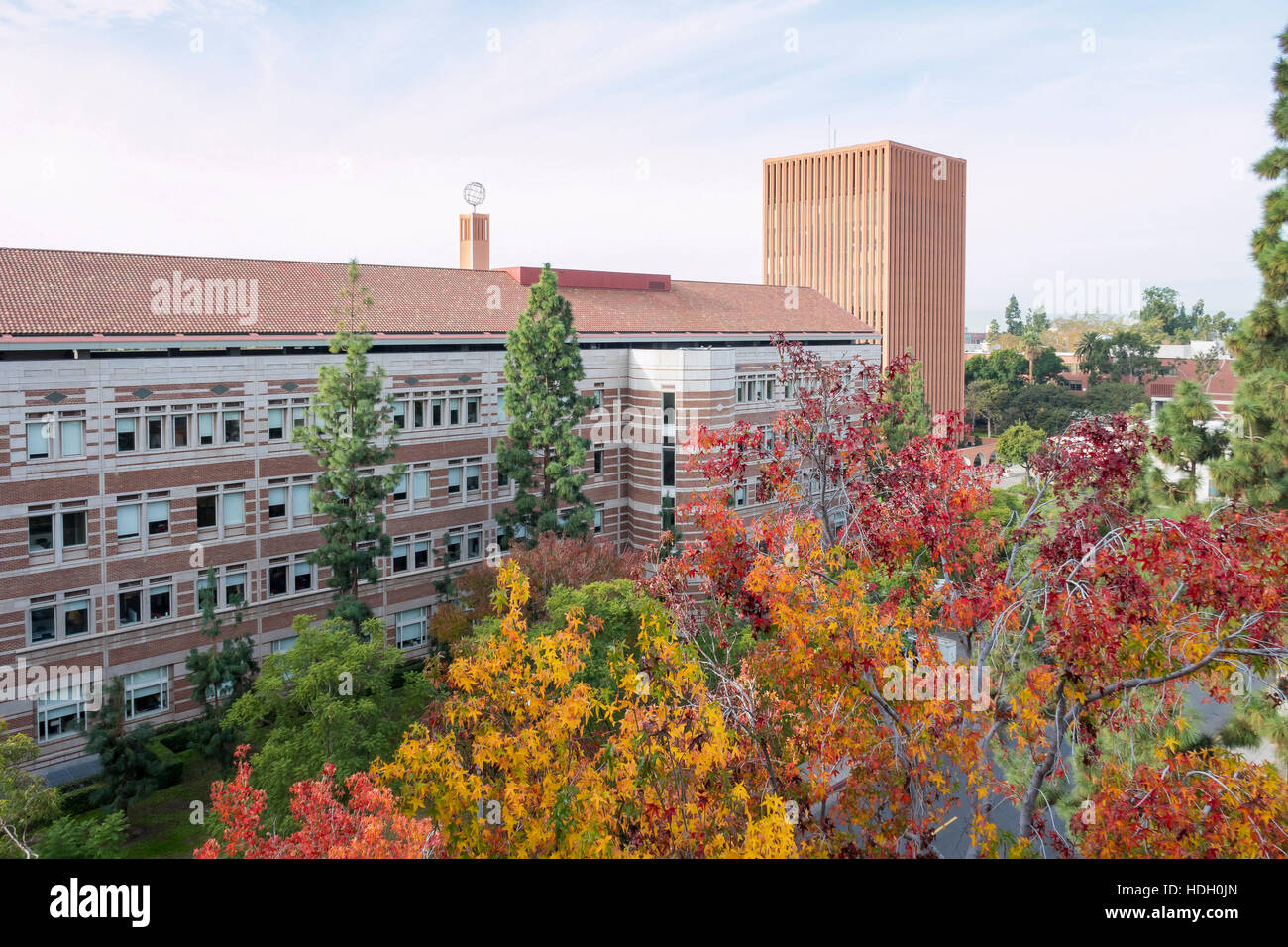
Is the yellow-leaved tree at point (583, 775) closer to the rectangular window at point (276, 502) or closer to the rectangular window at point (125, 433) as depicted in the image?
the rectangular window at point (125, 433)

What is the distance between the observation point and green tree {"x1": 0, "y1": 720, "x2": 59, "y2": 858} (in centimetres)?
1496

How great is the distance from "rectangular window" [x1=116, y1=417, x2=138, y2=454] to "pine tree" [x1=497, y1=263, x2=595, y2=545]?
1091 centimetres

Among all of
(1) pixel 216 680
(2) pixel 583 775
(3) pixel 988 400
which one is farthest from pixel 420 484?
(3) pixel 988 400

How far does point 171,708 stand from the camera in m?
28.5

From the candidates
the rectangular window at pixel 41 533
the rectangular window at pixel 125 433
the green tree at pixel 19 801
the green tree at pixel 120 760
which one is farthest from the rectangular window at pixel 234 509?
the green tree at pixel 19 801

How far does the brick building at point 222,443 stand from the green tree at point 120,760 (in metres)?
1.97

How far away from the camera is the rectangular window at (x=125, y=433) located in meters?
27.1

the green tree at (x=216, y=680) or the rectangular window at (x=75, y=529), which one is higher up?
the rectangular window at (x=75, y=529)

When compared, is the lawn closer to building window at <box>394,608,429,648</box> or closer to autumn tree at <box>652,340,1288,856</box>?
building window at <box>394,608,429,648</box>

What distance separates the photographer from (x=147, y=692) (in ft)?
92.2

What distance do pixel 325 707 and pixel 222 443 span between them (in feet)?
44.5
